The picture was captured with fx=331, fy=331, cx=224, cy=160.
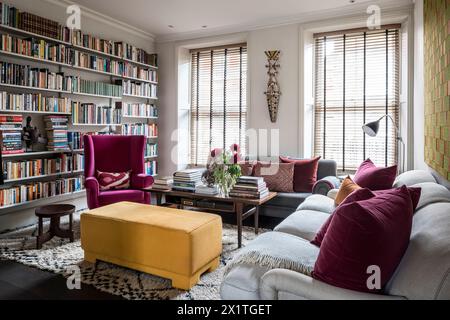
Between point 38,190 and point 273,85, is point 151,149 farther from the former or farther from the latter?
point 273,85

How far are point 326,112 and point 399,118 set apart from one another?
0.99 metres

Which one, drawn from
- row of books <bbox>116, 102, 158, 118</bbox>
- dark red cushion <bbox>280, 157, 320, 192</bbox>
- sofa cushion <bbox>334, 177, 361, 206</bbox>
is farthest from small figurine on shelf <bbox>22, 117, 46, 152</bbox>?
sofa cushion <bbox>334, 177, 361, 206</bbox>

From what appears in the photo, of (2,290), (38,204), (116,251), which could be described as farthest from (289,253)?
(38,204)

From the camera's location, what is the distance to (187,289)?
235cm

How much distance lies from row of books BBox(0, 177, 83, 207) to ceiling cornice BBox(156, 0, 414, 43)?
9.80 ft

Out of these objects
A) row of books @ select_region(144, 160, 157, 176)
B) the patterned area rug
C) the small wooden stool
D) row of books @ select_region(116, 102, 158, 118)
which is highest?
row of books @ select_region(116, 102, 158, 118)

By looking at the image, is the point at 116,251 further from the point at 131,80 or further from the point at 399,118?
the point at 399,118

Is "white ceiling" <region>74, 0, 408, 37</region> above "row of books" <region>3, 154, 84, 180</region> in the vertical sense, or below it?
above

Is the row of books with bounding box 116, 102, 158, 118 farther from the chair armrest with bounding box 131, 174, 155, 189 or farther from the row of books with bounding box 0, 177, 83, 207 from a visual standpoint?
the chair armrest with bounding box 131, 174, 155, 189

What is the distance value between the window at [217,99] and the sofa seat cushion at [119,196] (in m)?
2.12

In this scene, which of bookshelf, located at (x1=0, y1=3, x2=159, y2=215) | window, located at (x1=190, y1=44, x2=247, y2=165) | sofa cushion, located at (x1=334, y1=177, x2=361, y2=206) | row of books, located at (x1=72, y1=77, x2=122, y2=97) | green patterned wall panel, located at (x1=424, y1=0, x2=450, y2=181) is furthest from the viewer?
window, located at (x1=190, y1=44, x2=247, y2=165)

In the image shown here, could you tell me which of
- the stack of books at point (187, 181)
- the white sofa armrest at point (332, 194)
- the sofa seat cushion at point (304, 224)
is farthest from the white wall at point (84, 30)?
the white sofa armrest at point (332, 194)

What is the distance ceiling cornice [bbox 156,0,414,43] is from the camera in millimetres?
4281

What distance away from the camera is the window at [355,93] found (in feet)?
15.1
